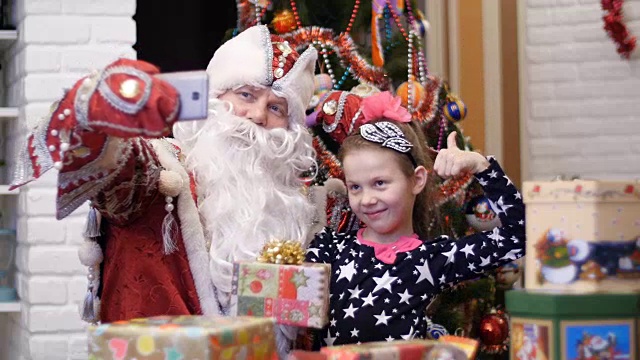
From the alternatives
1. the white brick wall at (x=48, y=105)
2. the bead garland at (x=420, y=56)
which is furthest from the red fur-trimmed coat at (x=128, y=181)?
the bead garland at (x=420, y=56)

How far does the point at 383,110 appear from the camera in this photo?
298 cm

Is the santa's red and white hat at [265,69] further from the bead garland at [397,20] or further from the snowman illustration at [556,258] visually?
the snowman illustration at [556,258]

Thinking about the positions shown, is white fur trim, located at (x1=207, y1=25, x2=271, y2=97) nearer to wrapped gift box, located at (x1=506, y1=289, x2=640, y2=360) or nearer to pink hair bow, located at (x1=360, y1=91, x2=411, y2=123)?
pink hair bow, located at (x1=360, y1=91, x2=411, y2=123)

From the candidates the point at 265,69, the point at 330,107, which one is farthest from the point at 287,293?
the point at 330,107

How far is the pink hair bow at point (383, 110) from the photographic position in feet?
9.74

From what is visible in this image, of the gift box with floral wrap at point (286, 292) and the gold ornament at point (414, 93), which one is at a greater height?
the gold ornament at point (414, 93)

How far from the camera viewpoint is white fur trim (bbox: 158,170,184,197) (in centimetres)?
261

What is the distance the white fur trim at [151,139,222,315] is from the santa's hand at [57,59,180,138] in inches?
27.2

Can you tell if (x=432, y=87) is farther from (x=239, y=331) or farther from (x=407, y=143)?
(x=239, y=331)

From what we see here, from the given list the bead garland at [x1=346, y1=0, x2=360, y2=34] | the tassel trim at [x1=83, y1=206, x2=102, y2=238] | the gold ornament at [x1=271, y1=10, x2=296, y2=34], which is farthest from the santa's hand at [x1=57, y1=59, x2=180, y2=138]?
the bead garland at [x1=346, y1=0, x2=360, y2=34]

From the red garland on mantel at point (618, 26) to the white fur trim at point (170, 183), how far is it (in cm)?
313

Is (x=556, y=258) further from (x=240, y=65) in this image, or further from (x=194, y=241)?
(x=240, y=65)

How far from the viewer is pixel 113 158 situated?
2291 mm

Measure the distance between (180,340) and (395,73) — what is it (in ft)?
7.77
